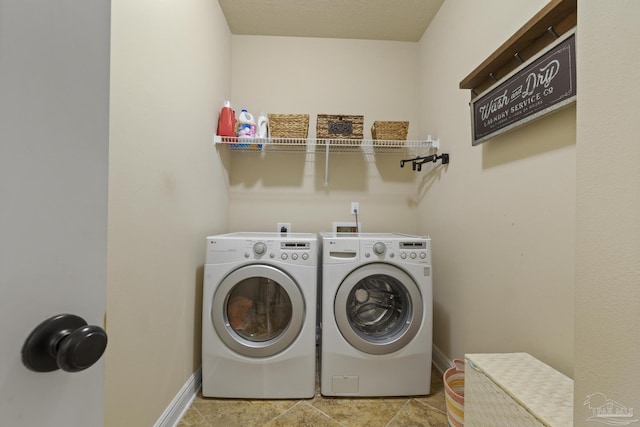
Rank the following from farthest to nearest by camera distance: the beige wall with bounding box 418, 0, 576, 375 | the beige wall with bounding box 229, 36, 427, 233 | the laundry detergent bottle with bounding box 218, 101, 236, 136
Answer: the beige wall with bounding box 229, 36, 427, 233
the laundry detergent bottle with bounding box 218, 101, 236, 136
the beige wall with bounding box 418, 0, 576, 375

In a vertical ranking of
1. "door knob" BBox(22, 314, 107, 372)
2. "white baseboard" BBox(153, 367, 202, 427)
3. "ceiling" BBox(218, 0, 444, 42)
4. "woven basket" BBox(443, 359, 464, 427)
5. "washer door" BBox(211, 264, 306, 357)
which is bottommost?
"white baseboard" BBox(153, 367, 202, 427)

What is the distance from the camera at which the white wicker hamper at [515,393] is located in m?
0.77

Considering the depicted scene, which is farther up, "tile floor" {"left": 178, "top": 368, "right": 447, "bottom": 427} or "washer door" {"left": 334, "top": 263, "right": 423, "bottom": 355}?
"washer door" {"left": 334, "top": 263, "right": 423, "bottom": 355}

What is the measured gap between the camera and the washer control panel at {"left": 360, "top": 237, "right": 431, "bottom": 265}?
1617 millimetres

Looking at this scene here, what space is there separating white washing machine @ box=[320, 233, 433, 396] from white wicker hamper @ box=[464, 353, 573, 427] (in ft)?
1.82

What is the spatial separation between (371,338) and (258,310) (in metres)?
0.70

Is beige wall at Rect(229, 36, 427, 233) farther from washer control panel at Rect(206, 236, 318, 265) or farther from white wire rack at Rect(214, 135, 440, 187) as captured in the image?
washer control panel at Rect(206, 236, 318, 265)

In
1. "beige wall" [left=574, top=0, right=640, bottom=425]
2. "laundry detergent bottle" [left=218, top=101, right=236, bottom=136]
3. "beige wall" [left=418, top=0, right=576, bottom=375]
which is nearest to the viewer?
"beige wall" [left=574, top=0, right=640, bottom=425]

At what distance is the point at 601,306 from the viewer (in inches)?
19.5

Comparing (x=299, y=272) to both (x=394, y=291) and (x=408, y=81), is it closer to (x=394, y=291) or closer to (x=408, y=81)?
(x=394, y=291)

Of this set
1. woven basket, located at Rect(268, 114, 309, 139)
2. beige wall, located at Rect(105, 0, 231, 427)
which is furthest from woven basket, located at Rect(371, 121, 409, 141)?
beige wall, located at Rect(105, 0, 231, 427)

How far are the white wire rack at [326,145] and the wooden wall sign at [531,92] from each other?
66 cm

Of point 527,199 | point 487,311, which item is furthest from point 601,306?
point 487,311

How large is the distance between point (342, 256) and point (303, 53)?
5.98 ft
